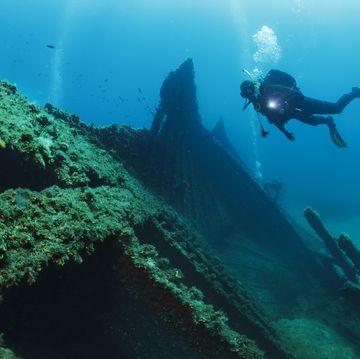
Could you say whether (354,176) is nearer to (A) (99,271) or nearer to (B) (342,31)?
(A) (99,271)

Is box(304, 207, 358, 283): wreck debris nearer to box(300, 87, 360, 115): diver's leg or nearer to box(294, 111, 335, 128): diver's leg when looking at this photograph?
box(294, 111, 335, 128): diver's leg

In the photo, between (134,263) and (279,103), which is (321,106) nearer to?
(279,103)

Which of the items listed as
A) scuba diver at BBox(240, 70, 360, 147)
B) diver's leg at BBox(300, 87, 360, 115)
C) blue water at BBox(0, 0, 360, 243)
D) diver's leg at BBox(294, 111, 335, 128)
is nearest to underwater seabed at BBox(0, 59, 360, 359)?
scuba diver at BBox(240, 70, 360, 147)

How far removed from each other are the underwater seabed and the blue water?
51489 millimetres

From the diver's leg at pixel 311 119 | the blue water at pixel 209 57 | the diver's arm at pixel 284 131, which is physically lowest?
the diver's arm at pixel 284 131

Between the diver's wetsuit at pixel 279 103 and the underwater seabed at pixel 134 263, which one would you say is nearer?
the underwater seabed at pixel 134 263

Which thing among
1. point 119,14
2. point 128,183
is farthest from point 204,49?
point 128,183

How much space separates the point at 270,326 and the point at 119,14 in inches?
5184

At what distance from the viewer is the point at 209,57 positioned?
123375 millimetres

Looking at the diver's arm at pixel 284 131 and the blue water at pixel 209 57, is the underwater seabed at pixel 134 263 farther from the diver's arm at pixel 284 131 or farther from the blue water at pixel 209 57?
the blue water at pixel 209 57

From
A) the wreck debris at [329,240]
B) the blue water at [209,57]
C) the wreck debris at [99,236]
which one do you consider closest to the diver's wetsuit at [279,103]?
the wreck debris at [99,236]

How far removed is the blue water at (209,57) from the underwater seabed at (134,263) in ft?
169

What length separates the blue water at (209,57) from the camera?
87200 mm

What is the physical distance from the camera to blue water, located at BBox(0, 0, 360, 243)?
87200 mm
